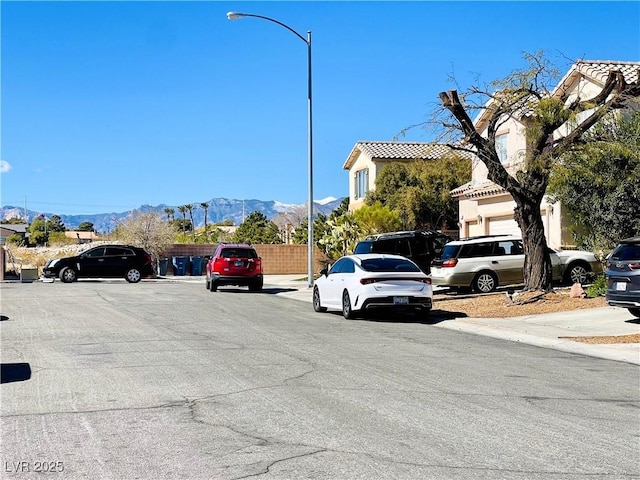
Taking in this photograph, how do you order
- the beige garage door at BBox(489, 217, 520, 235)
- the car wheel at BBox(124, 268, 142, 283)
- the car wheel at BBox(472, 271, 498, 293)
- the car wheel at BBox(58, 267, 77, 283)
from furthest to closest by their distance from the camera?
the car wheel at BBox(124, 268, 142, 283) → the car wheel at BBox(58, 267, 77, 283) → the beige garage door at BBox(489, 217, 520, 235) → the car wheel at BBox(472, 271, 498, 293)

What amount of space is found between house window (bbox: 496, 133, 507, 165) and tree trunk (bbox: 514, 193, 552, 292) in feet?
37.6

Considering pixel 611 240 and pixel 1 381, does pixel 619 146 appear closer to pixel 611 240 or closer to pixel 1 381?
pixel 611 240

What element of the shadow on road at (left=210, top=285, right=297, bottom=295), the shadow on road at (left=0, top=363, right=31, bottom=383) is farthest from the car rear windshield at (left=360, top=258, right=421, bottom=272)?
the shadow on road at (left=210, top=285, right=297, bottom=295)

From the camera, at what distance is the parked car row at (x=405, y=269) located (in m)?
17.2

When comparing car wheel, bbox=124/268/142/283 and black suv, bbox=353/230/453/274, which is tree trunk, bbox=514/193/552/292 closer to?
black suv, bbox=353/230/453/274

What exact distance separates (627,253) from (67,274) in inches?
1048

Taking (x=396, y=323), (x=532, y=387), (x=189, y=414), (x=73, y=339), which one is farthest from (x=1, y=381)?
(x=396, y=323)

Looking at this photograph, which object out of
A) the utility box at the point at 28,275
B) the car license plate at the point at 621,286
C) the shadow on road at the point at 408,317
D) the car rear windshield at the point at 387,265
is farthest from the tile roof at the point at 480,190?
the utility box at the point at 28,275

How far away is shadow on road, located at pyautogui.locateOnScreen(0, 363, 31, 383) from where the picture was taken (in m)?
10.2

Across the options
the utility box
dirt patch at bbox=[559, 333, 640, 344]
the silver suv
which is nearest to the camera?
dirt patch at bbox=[559, 333, 640, 344]

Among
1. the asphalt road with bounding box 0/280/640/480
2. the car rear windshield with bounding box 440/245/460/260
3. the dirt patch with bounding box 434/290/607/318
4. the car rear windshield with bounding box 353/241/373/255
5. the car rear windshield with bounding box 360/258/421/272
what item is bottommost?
the asphalt road with bounding box 0/280/640/480

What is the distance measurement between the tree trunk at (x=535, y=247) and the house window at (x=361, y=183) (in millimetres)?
26687

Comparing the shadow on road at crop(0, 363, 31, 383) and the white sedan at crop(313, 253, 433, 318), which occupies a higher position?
the white sedan at crop(313, 253, 433, 318)

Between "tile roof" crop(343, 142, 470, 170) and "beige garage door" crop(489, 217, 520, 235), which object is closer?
"beige garage door" crop(489, 217, 520, 235)
